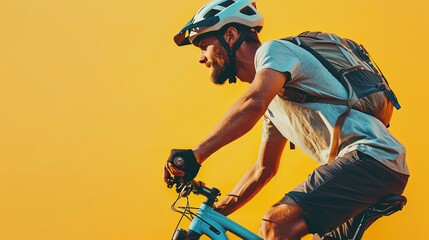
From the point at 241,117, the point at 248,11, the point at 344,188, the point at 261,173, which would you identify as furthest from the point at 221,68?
the point at 344,188

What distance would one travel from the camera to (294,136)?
16.1 ft

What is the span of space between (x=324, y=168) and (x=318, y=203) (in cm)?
19

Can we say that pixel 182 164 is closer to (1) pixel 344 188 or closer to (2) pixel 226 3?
(1) pixel 344 188

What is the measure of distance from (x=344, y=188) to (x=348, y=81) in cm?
54

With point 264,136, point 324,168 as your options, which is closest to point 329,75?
point 324,168

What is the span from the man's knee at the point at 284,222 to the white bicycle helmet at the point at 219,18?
3.64 feet

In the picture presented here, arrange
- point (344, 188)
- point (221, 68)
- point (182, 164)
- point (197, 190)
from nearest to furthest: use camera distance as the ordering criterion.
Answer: point (182, 164)
point (344, 188)
point (197, 190)
point (221, 68)

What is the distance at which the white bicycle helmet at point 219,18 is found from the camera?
502 cm

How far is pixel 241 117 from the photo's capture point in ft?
14.3

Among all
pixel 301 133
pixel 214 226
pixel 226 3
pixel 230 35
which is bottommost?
pixel 214 226

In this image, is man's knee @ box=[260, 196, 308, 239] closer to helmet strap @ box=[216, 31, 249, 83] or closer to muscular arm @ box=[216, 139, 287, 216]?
helmet strap @ box=[216, 31, 249, 83]

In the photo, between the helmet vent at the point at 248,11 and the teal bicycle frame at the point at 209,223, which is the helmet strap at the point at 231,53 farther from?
the teal bicycle frame at the point at 209,223

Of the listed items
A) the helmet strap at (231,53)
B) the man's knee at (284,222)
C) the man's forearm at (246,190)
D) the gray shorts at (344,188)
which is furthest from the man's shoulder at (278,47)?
the man's forearm at (246,190)

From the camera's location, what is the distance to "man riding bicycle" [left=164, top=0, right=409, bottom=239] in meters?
4.36
